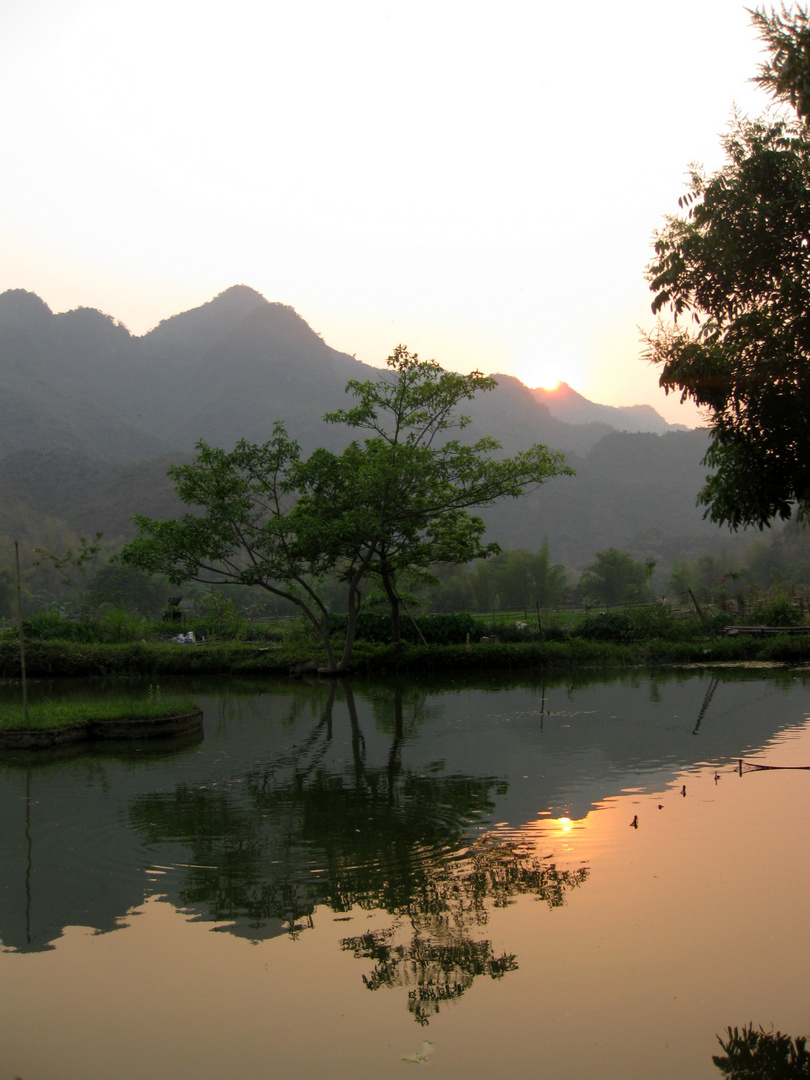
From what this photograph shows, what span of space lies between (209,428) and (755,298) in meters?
148

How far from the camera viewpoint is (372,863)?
7547 mm

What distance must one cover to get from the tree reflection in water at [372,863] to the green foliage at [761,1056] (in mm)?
1423

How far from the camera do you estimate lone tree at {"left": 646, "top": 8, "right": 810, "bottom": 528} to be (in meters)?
7.52

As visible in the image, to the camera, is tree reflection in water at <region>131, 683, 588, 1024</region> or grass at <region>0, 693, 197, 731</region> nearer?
tree reflection in water at <region>131, 683, 588, 1024</region>

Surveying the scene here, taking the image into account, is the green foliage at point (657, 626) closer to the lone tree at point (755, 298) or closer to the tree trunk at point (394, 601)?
the tree trunk at point (394, 601)

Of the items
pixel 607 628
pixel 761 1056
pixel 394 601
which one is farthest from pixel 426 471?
pixel 761 1056

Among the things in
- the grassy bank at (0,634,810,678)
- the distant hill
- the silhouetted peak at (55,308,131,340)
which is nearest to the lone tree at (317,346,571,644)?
the grassy bank at (0,634,810,678)

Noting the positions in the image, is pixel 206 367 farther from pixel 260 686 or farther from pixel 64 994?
pixel 64 994

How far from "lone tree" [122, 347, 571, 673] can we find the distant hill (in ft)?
198

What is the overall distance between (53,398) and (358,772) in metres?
146

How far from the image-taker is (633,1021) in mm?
4695

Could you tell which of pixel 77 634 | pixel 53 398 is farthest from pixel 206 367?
pixel 77 634

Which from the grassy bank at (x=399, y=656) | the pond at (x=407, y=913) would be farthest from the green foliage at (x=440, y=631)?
the pond at (x=407, y=913)

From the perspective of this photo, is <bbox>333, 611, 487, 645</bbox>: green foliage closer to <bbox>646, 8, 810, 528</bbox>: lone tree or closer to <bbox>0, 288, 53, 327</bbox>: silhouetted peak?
<bbox>646, 8, 810, 528</bbox>: lone tree
